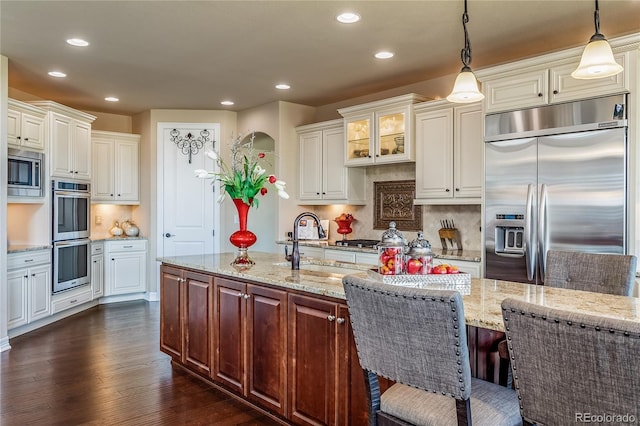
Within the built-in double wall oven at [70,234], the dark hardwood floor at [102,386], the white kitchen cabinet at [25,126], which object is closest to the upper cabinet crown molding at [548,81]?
the dark hardwood floor at [102,386]

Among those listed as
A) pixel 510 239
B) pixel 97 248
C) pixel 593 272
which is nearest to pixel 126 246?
pixel 97 248

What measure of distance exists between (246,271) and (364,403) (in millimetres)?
1167

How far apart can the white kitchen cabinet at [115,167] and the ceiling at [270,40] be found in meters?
1.15

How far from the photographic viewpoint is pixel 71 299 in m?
5.57

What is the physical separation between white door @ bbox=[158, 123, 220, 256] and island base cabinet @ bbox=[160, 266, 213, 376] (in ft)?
9.71

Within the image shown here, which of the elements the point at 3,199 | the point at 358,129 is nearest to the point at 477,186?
the point at 358,129

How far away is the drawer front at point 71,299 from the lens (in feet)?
17.3

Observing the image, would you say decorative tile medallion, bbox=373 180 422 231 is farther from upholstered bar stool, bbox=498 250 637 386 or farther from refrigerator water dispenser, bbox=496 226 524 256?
upholstered bar stool, bbox=498 250 637 386

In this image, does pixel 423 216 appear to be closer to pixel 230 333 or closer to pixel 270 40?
pixel 270 40

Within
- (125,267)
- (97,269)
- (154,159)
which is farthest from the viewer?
(154,159)

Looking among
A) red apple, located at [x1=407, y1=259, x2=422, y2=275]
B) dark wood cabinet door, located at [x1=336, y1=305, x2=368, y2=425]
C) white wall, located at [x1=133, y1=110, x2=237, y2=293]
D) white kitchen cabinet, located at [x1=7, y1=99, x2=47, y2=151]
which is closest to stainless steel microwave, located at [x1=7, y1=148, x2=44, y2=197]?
white kitchen cabinet, located at [x1=7, y1=99, x2=47, y2=151]

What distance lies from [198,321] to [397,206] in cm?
284

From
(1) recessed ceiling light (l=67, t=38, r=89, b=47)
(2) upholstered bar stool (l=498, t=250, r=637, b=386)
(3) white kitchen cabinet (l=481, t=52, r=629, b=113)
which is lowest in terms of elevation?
(2) upholstered bar stool (l=498, t=250, r=637, b=386)

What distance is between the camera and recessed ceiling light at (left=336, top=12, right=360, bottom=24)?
10.9 feet
